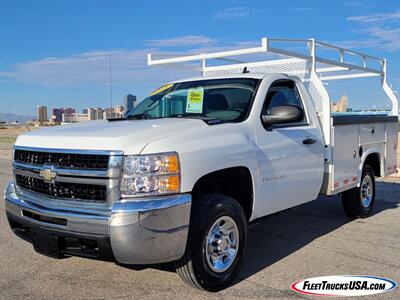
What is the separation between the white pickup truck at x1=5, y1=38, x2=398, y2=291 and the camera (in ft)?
11.7

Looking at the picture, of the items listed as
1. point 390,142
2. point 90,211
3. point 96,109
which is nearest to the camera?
point 90,211

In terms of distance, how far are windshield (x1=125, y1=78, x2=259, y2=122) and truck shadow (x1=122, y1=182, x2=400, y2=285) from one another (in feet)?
3.98

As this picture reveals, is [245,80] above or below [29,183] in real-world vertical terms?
above

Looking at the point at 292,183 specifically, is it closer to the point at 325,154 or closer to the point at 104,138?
the point at 325,154

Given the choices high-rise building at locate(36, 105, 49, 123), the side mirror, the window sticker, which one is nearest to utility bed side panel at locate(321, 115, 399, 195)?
the side mirror

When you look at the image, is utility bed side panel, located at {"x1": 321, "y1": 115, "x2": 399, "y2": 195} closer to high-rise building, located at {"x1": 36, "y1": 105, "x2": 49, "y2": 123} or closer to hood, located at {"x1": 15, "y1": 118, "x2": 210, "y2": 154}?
hood, located at {"x1": 15, "y1": 118, "x2": 210, "y2": 154}

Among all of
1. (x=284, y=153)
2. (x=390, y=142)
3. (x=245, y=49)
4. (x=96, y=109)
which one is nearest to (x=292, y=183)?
(x=284, y=153)

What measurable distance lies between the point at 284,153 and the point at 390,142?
344 cm

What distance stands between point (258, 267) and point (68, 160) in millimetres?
2288

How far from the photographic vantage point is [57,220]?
3.79 metres

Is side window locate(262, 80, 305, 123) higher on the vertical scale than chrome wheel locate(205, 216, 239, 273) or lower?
higher

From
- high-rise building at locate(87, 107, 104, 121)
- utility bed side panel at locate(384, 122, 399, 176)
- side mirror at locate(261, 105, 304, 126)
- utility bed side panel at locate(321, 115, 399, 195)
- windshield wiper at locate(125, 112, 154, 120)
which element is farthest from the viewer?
high-rise building at locate(87, 107, 104, 121)

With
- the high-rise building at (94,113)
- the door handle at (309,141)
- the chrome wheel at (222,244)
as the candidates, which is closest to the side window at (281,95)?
the door handle at (309,141)

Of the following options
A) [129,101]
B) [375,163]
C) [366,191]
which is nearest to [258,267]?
[366,191]
